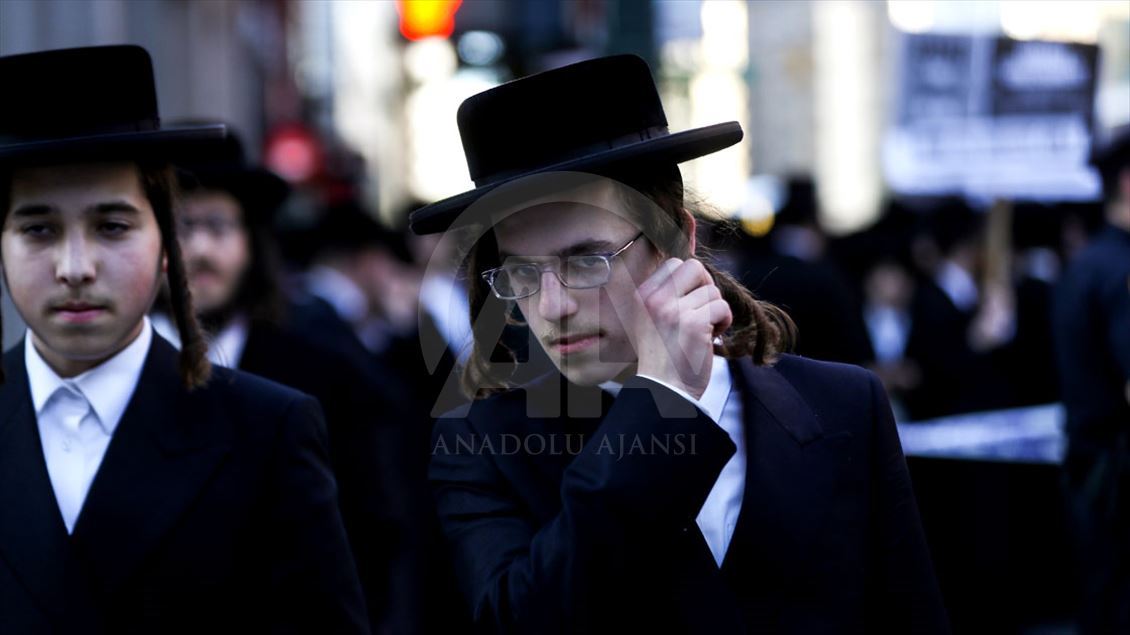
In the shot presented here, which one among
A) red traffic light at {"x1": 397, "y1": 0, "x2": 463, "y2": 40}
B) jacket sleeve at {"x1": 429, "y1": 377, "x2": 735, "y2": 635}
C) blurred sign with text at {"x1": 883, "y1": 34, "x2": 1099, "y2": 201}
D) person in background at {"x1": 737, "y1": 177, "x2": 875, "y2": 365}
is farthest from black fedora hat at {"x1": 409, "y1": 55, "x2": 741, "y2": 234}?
red traffic light at {"x1": 397, "y1": 0, "x2": 463, "y2": 40}

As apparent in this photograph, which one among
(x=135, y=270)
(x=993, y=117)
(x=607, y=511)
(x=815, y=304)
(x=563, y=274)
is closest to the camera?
(x=607, y=511)

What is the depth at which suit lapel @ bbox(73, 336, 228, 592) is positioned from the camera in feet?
9.71

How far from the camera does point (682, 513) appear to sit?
2572mm

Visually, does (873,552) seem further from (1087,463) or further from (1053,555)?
(1053,555)

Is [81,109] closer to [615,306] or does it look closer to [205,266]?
[615,306]

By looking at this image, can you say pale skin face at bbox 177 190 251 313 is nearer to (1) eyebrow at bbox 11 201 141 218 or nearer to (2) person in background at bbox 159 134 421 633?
(2) person in background at bbox 159 134 421 633

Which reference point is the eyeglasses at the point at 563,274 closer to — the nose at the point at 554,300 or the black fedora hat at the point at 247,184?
the nose at the point at 554,300

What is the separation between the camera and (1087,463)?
20.2ft

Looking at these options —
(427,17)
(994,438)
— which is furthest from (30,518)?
(427,17)

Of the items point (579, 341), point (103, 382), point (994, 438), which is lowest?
point (994, 438)

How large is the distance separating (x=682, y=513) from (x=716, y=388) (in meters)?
0.42

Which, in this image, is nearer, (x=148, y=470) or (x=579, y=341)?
(x=579, y=341)

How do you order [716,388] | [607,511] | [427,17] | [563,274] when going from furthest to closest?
1. [427,17]
2. [716,388]
3. [563,274]
4. [607,511]

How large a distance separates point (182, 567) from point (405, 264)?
10.8 meters
